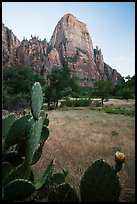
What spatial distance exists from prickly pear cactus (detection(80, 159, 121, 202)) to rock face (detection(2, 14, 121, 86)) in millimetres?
91361

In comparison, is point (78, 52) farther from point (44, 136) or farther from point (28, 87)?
point (44, 136)

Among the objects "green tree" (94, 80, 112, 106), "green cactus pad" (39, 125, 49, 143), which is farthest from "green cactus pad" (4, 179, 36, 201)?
"green tree" (94, 80, 112, 106)

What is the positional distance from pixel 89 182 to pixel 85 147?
5.94 m

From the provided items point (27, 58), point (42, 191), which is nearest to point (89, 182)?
point (42, 191)

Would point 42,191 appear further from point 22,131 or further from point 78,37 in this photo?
point 78,37

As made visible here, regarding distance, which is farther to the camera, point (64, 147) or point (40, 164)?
point (64, 147)

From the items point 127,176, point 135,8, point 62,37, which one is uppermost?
point 62,37

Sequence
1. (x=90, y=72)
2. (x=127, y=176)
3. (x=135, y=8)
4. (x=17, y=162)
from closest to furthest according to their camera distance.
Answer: (x=135, y=8) < (x=17, y=162) < (x=127, y=176) < (x=90, y=72)

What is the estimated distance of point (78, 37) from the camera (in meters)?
147

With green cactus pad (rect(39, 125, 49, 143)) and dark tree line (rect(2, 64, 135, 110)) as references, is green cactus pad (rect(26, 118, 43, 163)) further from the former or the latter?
dark tree line (rect(2, 64, 135, 110))

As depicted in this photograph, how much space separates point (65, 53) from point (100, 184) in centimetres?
12841

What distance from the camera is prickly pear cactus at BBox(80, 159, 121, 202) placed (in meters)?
2.26

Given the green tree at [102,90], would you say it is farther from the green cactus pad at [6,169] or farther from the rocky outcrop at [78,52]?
the rocky outcrop at [78,52]

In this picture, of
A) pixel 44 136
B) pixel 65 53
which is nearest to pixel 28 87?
pixel 44 136
